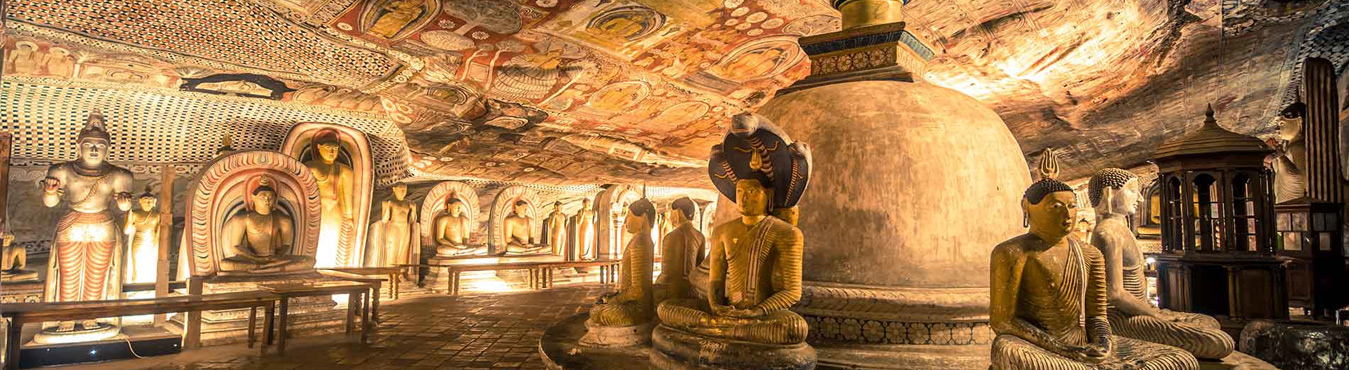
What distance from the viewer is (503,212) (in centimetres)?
1215

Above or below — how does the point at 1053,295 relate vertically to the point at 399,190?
below

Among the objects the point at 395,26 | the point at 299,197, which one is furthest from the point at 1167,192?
the point at 299,197

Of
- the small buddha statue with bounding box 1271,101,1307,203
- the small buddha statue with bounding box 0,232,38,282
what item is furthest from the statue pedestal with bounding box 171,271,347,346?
the small buddha statue with bounding box 1271,101,1307,203

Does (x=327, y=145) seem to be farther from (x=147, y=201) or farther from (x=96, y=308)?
(x=96, y=308)

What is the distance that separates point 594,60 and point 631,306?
4.79 m

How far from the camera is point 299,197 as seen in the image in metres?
7.44

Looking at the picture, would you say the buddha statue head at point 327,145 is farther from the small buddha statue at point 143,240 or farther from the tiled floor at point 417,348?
the tiled floor at point 417,348

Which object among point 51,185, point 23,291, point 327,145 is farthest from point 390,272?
point 23,291

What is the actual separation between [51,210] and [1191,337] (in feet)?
35.5

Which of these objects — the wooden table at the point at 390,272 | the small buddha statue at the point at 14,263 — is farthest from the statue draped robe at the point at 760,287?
the small buddha statue at the point at 14,263

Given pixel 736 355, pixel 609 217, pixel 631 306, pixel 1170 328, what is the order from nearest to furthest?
1. pixel 736 355
2. pixel 1170 328
3. pixel 631 306
4. pixel 609 217

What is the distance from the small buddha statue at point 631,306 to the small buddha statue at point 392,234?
266 inches

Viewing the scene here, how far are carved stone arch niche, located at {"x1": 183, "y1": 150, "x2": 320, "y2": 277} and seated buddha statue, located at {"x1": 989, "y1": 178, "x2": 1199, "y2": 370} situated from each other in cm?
694

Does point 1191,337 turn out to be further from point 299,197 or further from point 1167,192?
point 299,197
